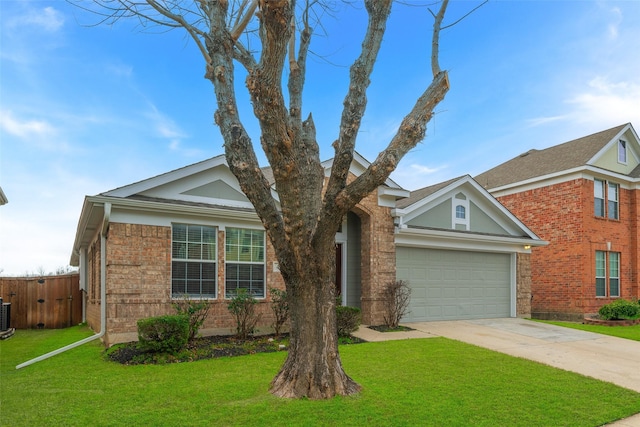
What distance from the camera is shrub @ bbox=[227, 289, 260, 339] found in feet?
31.6

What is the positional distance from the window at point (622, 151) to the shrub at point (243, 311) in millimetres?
17102

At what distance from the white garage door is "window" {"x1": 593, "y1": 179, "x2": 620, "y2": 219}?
5490mm

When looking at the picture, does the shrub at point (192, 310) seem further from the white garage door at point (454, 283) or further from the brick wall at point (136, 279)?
the white garage door at point (454, 283)

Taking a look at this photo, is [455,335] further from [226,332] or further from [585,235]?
[585,235]

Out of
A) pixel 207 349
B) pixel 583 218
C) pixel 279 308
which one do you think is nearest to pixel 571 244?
pixel 583 218

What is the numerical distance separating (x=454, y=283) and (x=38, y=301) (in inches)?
528

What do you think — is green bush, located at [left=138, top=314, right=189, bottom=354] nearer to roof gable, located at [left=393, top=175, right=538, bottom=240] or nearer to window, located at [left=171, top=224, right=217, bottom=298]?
window, located at [left=171, top=224, right=217, bottom=298]

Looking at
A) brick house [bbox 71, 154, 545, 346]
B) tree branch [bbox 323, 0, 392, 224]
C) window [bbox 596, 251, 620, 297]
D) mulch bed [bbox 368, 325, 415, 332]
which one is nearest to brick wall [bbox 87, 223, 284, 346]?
brick house [bbox 71, 154, 545, 346]

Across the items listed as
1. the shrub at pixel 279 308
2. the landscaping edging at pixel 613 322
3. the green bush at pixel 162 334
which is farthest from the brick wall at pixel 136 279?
the landscaping edging at pixel 613 322

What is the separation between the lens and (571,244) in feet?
55.6

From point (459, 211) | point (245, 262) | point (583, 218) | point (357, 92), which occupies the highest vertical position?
point (357, 92)

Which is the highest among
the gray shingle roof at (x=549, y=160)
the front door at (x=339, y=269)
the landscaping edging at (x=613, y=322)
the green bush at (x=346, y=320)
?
the gray shingle roof at (x=549, y=160)

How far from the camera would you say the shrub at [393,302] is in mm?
11688

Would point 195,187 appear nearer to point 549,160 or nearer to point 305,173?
point 305,173
